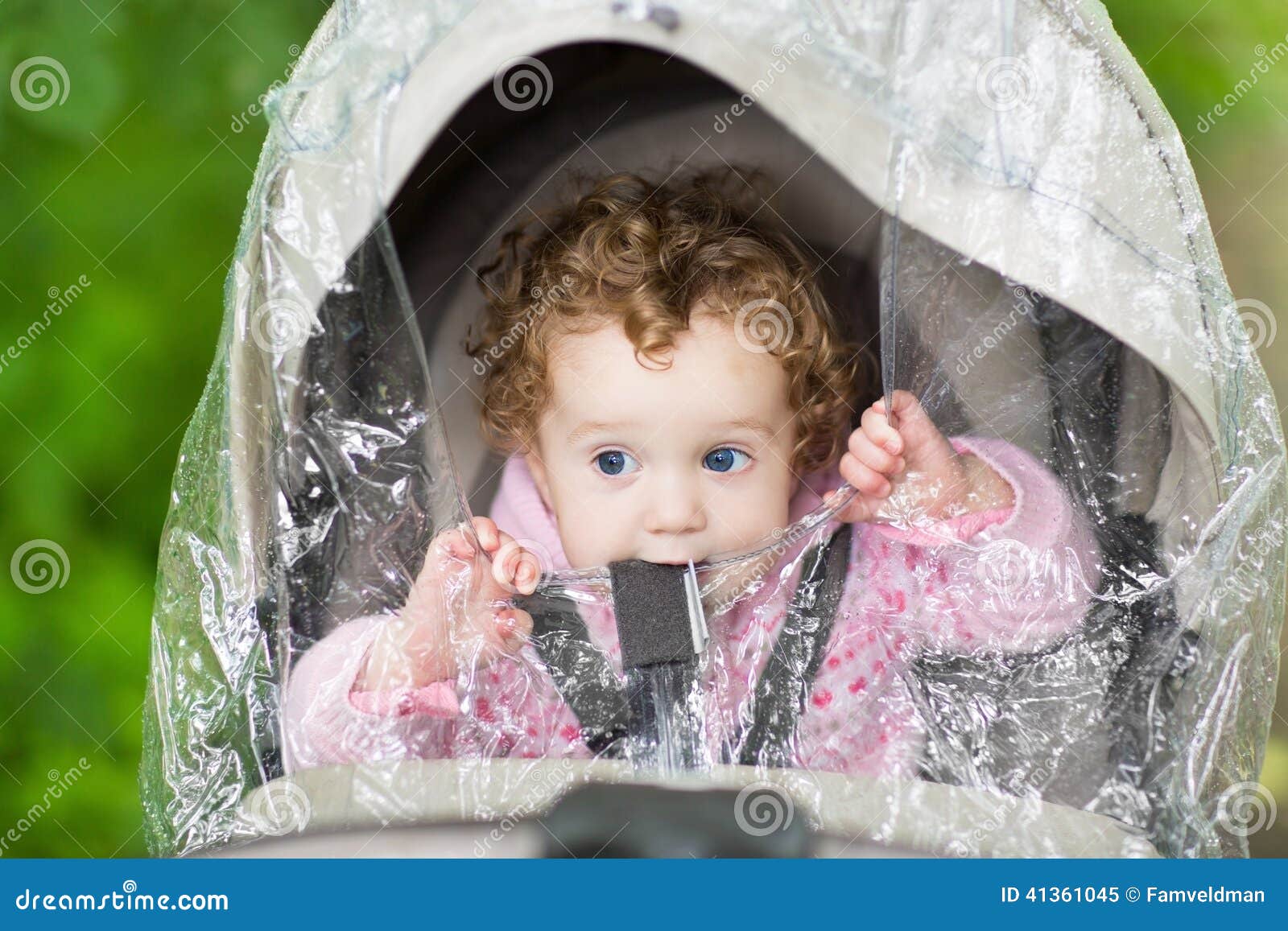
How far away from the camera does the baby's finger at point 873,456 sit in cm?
97

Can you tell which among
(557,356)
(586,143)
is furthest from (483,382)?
(586,143)

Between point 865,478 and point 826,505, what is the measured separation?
42 millimetres

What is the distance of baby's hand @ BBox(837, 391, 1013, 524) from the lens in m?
0.97

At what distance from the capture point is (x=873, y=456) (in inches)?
38.1

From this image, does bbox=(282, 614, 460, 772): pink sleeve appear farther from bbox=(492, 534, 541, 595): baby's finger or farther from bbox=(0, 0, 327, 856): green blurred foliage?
bbox=(0, 0, 327, 856): green blurred foliage

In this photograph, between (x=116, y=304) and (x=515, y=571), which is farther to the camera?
(x=116, y=304)

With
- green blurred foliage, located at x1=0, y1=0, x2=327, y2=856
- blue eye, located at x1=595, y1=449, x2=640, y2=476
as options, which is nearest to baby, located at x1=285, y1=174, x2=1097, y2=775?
blue eye, located at x1=595, y1=449, x2=640, y2=476

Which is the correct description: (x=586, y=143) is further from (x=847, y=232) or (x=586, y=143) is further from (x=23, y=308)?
(x=23, y=308)

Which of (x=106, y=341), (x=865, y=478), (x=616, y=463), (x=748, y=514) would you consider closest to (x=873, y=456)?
(x=865, y=478)

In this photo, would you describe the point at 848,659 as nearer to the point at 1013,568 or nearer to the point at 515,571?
the point at 1013,568

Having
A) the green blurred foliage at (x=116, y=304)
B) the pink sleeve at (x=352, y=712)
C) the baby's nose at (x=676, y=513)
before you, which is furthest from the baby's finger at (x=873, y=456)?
the green blurred foliage at (x=116, y=304)

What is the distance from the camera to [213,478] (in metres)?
0.93

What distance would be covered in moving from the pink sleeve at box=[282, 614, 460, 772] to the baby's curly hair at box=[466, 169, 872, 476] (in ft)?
0.97

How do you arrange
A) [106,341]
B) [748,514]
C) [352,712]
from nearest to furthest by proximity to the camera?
1. [352,712]
2. [748,514]
3. [106,341]
